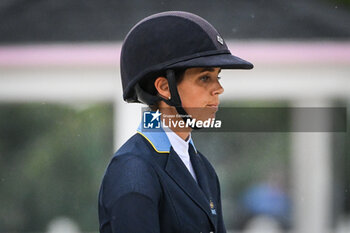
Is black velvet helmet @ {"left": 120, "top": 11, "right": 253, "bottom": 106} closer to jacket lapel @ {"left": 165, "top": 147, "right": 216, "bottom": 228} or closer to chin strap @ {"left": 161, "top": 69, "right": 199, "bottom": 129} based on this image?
chin strap @ {"left": 161, "top": 69, "right": 199, "bottom": 129}

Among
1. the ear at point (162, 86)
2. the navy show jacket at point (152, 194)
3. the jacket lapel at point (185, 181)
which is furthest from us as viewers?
the ear at point (162, 86)

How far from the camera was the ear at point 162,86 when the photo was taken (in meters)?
1.94

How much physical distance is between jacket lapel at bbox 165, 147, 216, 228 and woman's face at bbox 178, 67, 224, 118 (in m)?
0.16

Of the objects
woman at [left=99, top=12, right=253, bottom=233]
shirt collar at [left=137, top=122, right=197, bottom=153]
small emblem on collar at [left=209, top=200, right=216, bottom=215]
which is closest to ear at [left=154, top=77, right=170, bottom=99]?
woman at [left=99, top=12, right=253, bottom=233]

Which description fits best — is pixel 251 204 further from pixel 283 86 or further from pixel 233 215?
pixel 283 86

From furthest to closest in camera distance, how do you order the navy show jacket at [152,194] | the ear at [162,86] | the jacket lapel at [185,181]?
the ear at [162,86]
the jacket lapel at [185,181]
the navy show jacket at [152,194]

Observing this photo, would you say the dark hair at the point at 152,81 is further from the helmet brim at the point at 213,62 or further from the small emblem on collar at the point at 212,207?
the small emblem on collar at the point at 212,207

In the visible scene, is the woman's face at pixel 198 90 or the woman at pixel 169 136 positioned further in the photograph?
the woman's face at pixel 198 90

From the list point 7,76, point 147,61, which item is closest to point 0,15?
point 7,76

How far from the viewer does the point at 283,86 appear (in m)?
6.48

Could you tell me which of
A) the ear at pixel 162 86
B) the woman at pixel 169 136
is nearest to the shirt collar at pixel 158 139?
the woman at pixel 169 136

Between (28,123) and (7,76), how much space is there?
531 millimetres

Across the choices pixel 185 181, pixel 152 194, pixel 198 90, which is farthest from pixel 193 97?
pixel 152 194

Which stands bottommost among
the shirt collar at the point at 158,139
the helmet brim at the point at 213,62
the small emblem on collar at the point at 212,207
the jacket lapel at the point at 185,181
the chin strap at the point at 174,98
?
the small emblem on collar at the point at 212,207
